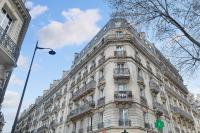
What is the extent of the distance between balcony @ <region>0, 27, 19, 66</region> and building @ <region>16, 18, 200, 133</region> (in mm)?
10487

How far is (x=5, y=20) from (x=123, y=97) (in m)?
12.4

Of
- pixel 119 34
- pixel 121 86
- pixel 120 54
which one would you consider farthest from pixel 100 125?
pixel 119 34

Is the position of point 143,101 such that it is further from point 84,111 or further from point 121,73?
point 84,111

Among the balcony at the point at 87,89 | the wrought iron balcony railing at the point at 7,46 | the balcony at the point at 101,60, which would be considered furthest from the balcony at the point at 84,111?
the wrought iron balcony railing at the point at 7,46

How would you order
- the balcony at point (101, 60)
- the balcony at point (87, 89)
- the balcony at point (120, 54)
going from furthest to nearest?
the balcony at point (101, 60) < the balcony at point (87, 89) < the balcony at point (120, 54)

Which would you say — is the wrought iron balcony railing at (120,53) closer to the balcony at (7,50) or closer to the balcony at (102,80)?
the balcony at (102,80)

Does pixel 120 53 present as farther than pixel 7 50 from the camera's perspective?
Yes

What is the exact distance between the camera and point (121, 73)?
2008 cm

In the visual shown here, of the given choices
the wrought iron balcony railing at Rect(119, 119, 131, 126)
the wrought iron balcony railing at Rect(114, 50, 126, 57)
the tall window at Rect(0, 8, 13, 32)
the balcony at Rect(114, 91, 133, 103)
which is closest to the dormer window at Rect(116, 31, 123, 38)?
the wrought iron balcony railing at Rect(114, 50, 126, 57)

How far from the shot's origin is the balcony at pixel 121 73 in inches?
779

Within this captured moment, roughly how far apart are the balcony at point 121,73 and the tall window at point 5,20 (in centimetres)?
1200

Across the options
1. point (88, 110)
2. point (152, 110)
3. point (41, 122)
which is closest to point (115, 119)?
point (88, 110)

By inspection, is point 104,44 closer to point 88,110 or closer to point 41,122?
point 88,110

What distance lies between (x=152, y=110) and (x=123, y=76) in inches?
193
